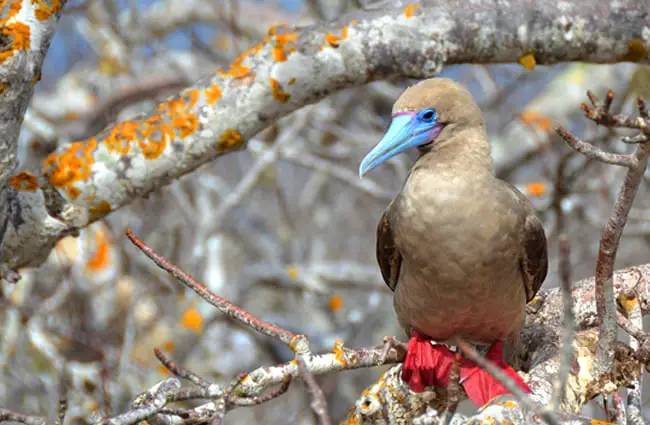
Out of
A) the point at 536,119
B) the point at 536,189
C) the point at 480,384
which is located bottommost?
the point at 536,189

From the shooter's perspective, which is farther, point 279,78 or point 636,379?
point 279,78

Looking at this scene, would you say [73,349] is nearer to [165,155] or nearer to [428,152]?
[165,155]

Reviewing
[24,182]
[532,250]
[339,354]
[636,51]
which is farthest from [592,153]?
[24,182]

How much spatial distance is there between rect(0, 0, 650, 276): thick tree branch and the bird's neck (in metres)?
0.27

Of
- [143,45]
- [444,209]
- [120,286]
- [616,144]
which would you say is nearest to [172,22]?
[143,45]

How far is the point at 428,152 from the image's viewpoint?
134 inches

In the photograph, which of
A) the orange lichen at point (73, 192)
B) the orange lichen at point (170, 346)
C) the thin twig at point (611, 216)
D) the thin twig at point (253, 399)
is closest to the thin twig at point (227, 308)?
the thin twig at point (253, 399)

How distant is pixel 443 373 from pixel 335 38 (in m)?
1.25

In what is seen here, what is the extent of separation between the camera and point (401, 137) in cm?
324

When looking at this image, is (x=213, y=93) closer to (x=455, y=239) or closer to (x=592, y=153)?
(x=455, y=239)

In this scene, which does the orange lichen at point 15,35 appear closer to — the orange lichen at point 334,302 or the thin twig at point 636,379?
the thin twig at point 636,379

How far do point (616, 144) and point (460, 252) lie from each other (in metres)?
4.22

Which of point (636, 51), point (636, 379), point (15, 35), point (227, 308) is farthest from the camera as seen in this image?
point (636, 51)

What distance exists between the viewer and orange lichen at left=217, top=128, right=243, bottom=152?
3.34m
